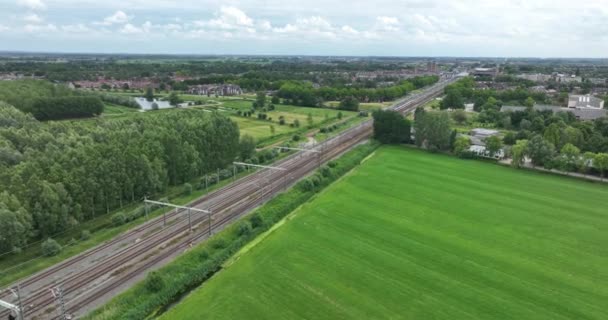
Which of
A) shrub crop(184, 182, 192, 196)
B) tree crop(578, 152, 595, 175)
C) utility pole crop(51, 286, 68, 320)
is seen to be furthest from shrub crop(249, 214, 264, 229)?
tree crop(578, 152, 595, 175)

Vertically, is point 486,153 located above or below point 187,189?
above

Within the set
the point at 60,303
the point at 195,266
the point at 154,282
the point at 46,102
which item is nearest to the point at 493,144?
the point at 195,266

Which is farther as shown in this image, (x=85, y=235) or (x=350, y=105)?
(x=350, y=105)

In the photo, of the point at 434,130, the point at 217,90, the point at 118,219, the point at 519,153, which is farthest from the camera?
the point at 217,90

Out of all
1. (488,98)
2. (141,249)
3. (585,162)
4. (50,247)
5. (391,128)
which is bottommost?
(141,249)

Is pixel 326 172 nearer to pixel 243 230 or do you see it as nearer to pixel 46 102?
pixel 243 230

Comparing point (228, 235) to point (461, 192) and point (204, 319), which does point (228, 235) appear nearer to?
point (204, 319)
